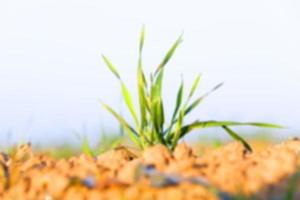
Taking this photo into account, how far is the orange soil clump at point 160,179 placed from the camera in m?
2.76

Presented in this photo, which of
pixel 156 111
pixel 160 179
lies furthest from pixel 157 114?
pixel 160 179

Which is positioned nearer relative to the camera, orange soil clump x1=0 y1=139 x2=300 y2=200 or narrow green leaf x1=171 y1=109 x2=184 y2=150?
orange soil clump x1=0 y1=139 x2=300 y2=200

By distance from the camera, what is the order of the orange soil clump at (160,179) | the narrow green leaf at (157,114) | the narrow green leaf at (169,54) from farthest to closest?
the narrow green leaf at (169,54) → the narrow green leaf at (157,114) → the orange soil clump at (160,179)

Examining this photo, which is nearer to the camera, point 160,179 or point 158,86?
point 160,179

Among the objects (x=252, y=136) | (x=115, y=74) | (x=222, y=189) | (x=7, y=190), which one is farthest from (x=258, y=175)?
(x=252, y=136)

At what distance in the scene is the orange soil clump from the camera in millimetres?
2756

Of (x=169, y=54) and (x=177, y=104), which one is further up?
(x=169, y=54)

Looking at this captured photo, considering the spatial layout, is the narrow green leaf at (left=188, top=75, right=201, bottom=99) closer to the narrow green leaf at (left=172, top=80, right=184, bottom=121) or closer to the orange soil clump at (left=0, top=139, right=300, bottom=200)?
the narrow green leaf at (left=172, top=80, right=184, bottom=121)

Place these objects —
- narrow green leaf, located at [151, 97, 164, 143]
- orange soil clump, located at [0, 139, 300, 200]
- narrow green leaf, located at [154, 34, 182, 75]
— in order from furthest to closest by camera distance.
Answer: narrow green leaf, located at [154, 34, 182, 75]
narrow green leaf, located at [151, 97, 164, 143]
orange soil clump, located at [0, 139, 300, 200]

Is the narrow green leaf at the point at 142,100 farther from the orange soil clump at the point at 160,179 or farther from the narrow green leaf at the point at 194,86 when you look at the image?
the orange soil clump at the point at 160,179

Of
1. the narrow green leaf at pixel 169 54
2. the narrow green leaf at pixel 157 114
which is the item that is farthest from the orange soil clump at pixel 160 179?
the narrow green leaf at pixel 169 54

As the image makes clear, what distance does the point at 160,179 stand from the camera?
108 inches

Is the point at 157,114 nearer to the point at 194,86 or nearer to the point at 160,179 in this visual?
the point at 194,86

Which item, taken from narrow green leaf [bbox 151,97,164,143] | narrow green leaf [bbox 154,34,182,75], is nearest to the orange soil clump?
narrow green leaf [bbox 151,97,164,143]
